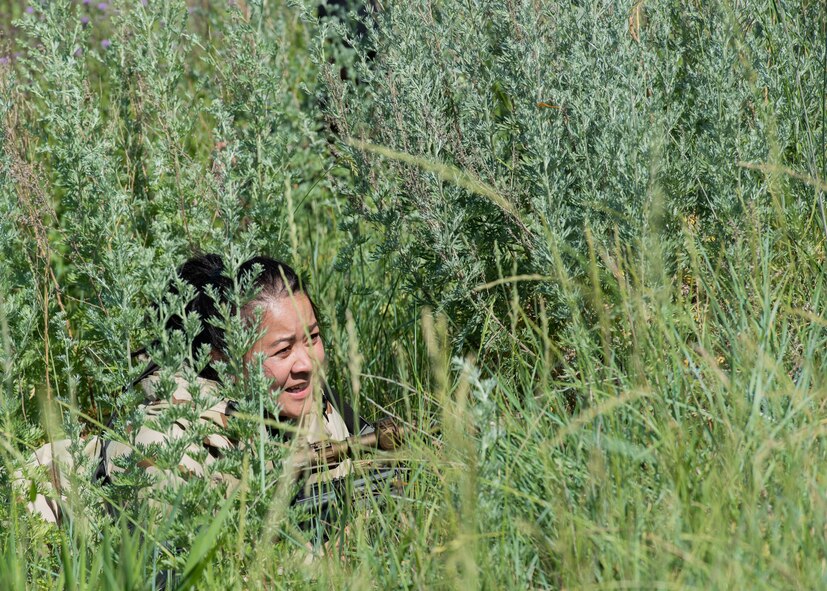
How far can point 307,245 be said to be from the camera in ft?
13.7

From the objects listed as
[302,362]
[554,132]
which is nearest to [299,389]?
[302,362]

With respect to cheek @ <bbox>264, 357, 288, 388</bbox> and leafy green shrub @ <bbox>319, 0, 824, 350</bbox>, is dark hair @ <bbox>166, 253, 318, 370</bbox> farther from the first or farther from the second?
leafy green shrub @ <bbox>319, 0, 824, 350</bbox>

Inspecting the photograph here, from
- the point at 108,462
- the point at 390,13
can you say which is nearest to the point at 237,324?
the point at 108,462

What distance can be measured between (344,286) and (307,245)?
388 mm

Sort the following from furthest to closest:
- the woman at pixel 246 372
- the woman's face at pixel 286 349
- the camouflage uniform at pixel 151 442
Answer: the woman's face at pixel 286 349
the woman at pixel 246 372
the camouflage uniform at pixel 151 442

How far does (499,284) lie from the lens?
3.11 m

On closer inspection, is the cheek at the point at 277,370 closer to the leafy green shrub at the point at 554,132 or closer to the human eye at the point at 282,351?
the human eye at the point at 282,351

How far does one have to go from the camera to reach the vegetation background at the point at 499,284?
2.01 m

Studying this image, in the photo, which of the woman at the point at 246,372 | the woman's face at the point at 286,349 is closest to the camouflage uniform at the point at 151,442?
the woman at the point at 246,372

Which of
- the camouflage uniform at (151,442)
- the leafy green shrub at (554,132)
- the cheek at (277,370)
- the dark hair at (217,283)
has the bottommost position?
the camouflage uniform at (151,442)

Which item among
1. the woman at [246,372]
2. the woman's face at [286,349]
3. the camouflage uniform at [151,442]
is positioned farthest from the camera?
the woman's face at [286,349]

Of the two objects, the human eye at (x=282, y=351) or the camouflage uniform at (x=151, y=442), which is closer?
the camouflage uniform at (x=151, y=442)

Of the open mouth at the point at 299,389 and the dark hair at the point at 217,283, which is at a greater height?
the dark hair at the point at 217,283

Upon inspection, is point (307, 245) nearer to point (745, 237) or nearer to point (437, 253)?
point (437, 253)
